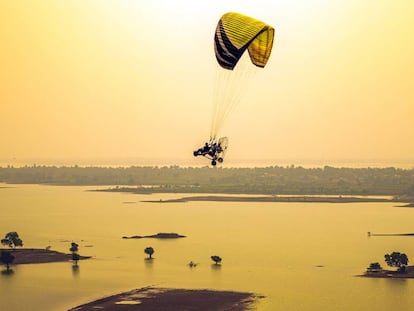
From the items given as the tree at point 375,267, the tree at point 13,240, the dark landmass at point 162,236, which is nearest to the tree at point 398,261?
the tree at point 375,267

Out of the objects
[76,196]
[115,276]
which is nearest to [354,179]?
[76,196]

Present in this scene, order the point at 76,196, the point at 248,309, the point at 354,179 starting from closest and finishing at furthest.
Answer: the point at 248,309
the point at 76,196
the point at 354,179

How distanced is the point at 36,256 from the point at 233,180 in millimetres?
79399

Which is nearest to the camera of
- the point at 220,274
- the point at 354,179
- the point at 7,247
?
the point at 220,274

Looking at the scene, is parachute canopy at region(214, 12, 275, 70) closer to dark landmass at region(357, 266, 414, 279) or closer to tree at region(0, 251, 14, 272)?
dark landmass at region(357, 266, 414, 279)

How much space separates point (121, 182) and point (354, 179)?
1443 inches

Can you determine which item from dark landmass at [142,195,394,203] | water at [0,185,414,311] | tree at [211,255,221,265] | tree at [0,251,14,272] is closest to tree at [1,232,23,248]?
water at [0,185,414,311]

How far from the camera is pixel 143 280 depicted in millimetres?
39812

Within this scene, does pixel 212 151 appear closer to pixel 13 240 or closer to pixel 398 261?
pixel 398 261

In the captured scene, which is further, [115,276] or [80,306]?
[115,276]

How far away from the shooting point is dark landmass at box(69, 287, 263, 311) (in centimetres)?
3222

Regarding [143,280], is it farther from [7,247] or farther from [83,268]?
[7,247]

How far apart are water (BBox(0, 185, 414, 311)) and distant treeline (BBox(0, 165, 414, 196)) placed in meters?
20.2

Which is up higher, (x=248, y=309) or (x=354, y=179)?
(x=354, y=179)
